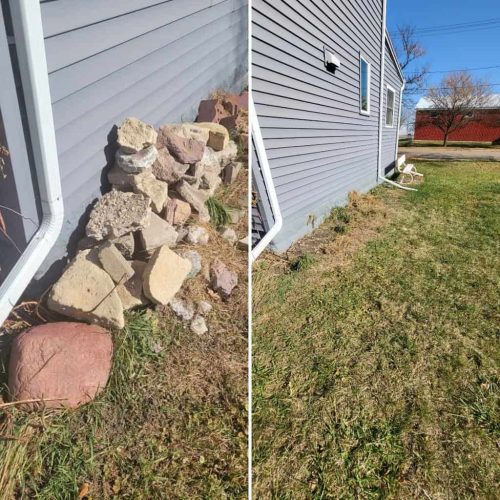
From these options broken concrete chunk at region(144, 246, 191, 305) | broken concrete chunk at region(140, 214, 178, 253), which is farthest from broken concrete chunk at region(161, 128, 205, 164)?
broken concrete chunk at region(144, 246, 191, 305)

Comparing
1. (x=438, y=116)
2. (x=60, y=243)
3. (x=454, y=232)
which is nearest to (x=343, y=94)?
(x=454, y=232)

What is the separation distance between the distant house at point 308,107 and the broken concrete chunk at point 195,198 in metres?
0.33

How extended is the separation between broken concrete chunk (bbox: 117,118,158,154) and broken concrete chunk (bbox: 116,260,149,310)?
1.20 feet

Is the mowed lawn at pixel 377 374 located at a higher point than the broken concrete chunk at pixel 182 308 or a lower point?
lower

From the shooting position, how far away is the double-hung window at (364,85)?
7.23 m

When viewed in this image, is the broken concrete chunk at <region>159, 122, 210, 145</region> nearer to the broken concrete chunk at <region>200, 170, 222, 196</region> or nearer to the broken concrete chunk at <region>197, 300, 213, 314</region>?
the broken concrete chunk at <region>200, 170, 222, 196</region>

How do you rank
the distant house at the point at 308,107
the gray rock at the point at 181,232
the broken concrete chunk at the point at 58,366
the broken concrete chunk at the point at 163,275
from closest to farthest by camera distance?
the broken concrete chunk at the point at 58,366
the broken concrete chunk at the point at 163,275
the gray rock at the point at 181,232
the distant house at the point at 308,107

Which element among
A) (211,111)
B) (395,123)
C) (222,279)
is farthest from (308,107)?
(395,123)

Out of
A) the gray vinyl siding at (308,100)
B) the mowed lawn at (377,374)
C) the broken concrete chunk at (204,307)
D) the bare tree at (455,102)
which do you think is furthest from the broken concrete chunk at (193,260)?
the bare tree at (455,102)

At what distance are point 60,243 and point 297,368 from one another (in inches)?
64.0

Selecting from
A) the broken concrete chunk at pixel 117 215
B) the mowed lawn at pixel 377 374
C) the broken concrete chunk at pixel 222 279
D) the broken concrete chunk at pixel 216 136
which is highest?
the broken concrete chunk at pixel 216 136

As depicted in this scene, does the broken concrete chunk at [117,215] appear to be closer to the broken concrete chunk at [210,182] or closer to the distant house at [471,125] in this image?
the broken concrete chunk at [210,182]

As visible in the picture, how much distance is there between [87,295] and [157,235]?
1.25ft

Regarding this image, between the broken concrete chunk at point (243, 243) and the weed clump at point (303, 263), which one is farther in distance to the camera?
the weed clump at point (303, 263)
